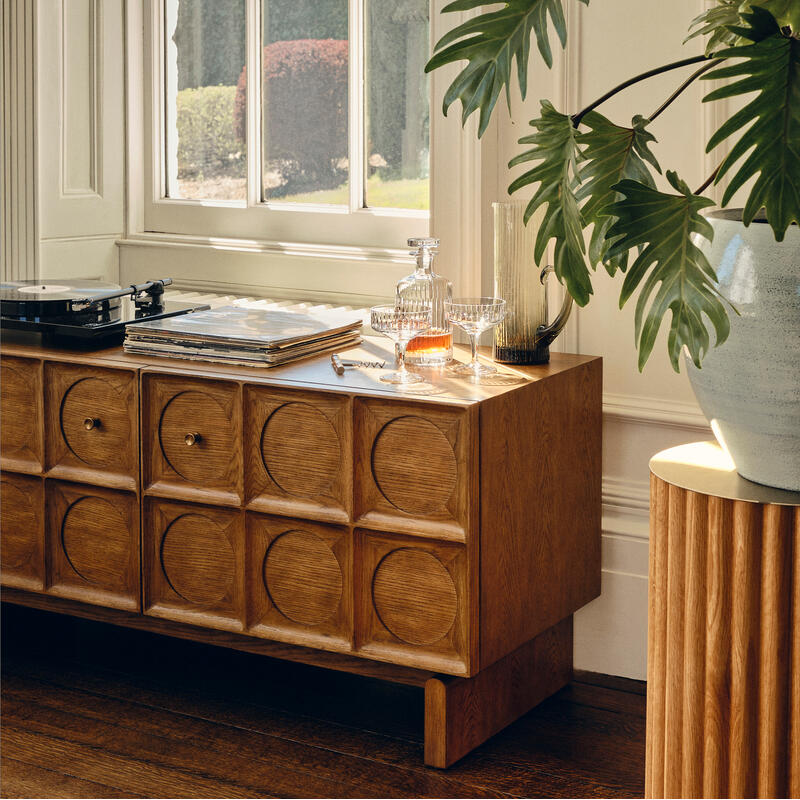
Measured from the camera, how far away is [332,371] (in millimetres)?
2307

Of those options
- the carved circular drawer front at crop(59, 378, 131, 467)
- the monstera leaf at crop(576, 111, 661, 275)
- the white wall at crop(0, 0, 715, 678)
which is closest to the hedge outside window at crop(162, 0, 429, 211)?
the white wall at crop(0, 0, 715, 678)

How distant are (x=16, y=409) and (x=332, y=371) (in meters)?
0.67

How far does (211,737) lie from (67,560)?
1.56 ft

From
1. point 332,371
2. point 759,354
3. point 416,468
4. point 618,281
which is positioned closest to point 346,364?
point 332,371

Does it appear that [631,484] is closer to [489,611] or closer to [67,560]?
[489,611]

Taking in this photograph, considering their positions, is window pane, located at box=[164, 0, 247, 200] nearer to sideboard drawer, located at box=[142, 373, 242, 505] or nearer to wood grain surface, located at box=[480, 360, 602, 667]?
sideboard drawer, located at box=[142, 373, 242, 505]

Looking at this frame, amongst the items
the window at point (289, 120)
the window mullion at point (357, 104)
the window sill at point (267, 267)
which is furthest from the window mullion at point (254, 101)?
the window mullion at point (357, 104)

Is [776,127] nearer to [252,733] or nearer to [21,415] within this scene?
[252,733]

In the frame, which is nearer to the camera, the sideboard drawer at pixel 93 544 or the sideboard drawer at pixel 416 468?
the sideboard drawer at pixel 416 468

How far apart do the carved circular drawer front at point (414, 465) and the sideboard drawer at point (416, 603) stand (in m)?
0.07

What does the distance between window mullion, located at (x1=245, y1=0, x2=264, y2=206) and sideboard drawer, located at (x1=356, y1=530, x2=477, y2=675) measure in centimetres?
130

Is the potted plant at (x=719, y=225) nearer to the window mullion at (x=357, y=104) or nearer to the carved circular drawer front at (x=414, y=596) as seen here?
the carved circular drawer front at (x=414, y=596)

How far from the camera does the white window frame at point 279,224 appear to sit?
2.62 metres

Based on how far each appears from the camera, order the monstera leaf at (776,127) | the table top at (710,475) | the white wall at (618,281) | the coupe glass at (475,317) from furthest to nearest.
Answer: the white wall at (618,281) → the coupe glass at (475,317) → the table top at (710,475) → the monstera leaf at (776,127)
